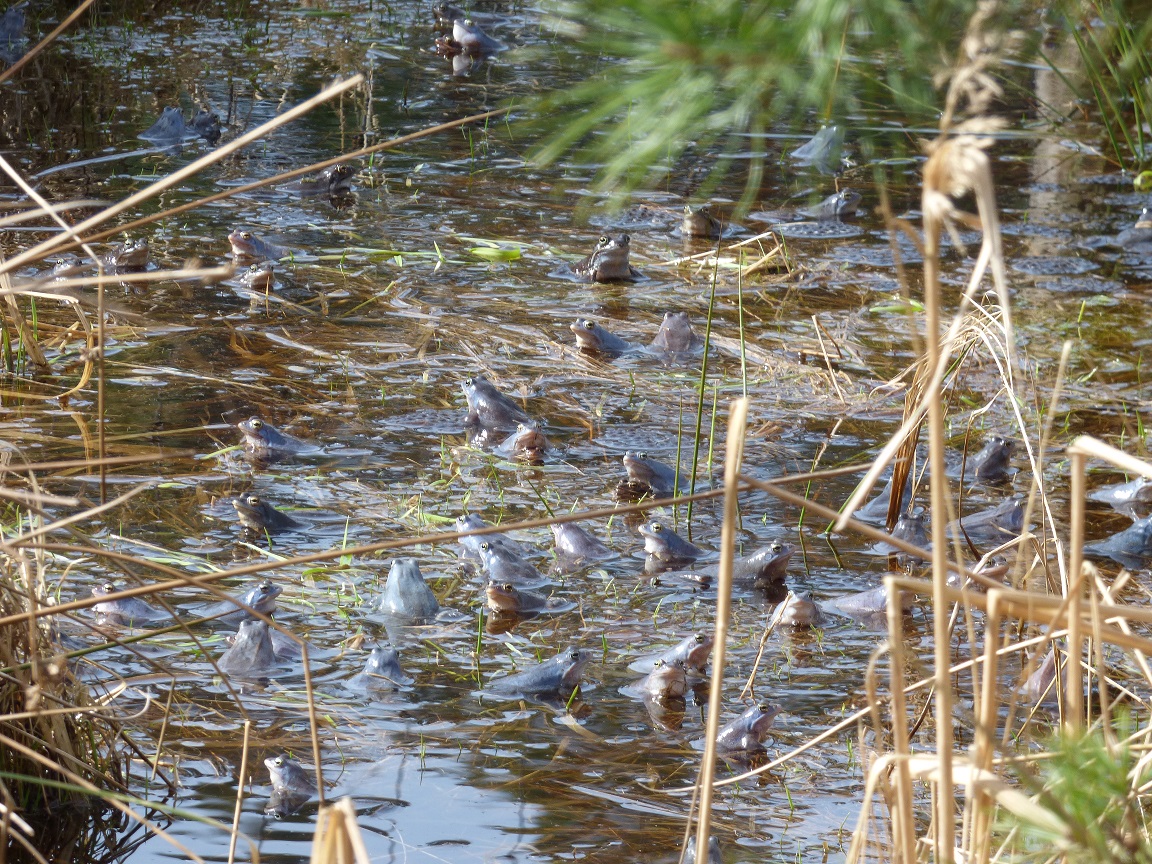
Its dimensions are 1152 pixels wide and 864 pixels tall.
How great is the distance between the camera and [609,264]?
642 cm

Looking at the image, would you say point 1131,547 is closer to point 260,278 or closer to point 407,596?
point 407,596

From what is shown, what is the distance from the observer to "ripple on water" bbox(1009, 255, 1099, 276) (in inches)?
264

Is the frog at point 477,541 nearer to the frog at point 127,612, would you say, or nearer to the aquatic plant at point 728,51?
the frog at point 127,612

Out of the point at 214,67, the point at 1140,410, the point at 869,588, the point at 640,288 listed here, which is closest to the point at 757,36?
the point at 869,588

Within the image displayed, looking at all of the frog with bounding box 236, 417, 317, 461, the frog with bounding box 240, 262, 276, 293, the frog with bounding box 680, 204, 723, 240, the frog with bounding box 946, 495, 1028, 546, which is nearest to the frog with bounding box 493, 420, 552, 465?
the frog with bounding box 236, 417, 317, 461

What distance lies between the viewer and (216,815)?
9.74ft

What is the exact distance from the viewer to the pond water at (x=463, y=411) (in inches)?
125

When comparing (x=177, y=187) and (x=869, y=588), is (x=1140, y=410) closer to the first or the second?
(x=869, y=588)

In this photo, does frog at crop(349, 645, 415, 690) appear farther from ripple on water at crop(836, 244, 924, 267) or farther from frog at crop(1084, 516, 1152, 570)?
ripple on water at crop(836, 244, 924, 267)

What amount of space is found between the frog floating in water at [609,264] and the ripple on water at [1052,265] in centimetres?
188

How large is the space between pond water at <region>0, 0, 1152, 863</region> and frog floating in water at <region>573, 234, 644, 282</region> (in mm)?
71

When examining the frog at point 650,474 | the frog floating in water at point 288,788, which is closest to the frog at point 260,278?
the frog at point 650,474

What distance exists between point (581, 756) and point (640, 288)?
352 centimetres

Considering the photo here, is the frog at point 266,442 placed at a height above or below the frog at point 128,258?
below
